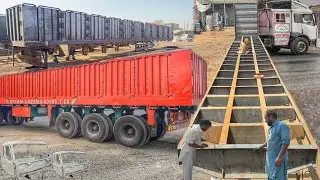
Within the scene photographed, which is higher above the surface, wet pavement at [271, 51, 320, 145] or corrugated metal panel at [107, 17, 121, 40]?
corrugated metal panel at [107, 17, 121, 40]

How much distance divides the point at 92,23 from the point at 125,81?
39.4ft

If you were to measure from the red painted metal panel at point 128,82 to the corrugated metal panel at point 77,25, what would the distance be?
239 inches

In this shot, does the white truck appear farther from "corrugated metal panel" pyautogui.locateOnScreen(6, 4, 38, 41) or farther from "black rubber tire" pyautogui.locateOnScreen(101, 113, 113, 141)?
"black rubber tire" pyautogui.locateOnScreen(101, 113, 113, 141)

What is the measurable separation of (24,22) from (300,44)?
50.5 feet

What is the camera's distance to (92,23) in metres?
22.9

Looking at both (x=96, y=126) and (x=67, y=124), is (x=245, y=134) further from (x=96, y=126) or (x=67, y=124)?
(x=67, y=124)

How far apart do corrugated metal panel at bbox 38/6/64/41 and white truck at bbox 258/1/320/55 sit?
1155 cm

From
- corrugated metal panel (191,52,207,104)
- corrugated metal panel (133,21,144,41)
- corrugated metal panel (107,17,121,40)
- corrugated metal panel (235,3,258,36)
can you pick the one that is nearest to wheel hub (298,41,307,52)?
corrugated metal panel (235,3,258,36)

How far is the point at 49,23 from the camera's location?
18.8 metres

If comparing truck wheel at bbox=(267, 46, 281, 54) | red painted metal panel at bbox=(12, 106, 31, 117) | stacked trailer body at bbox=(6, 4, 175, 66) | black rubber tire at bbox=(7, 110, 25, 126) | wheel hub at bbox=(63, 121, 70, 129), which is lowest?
black rubber tire at bbox=(7, 110, 25, 126)

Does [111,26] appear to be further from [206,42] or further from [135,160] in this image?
[135,160]

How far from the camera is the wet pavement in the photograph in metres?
12.0

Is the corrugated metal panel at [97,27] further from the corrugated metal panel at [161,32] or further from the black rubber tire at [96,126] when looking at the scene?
the corrugated metal panel at [161,32]

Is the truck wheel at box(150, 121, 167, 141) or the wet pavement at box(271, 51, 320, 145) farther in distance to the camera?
the truck wheel at box(150, 121, 167, 141)
